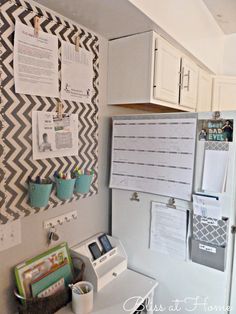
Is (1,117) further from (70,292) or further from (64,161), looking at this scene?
(70,292)

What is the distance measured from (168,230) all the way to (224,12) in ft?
6.10

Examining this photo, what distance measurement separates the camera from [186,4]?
Result: 170 centimetres

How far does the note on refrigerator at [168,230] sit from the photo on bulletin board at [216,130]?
0.45 m

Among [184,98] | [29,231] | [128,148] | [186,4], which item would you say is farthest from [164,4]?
[29,231]

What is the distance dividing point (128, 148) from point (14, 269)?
36.9 inches

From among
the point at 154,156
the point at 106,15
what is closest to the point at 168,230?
the point at 154,156

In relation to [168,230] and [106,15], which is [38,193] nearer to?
[168,230]

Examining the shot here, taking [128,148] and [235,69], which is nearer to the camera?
[128,148]

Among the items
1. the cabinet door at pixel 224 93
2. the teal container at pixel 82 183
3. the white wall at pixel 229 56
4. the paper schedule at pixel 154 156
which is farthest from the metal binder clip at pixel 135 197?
the white wall at pixel 229 56

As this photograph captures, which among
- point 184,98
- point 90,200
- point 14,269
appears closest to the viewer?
point 14,269

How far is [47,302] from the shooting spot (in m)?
1.19

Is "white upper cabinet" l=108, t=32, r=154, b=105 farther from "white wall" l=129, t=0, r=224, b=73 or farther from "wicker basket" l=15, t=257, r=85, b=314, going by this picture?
"wicker basket" l=15, t=257, r=85, b=314

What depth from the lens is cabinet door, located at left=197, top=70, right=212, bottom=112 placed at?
2.17 m

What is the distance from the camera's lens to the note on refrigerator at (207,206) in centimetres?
130
